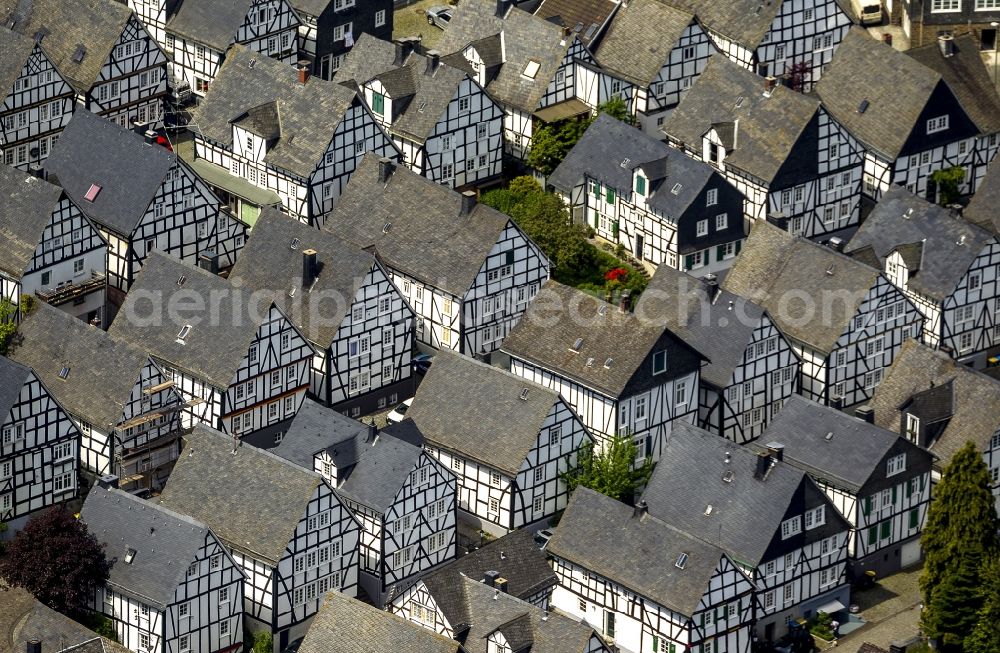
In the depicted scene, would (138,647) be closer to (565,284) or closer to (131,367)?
(131,367)

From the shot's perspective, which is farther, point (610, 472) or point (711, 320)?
point (711, 320)

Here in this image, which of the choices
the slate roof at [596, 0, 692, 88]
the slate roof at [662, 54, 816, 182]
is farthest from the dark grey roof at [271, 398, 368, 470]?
the slate roof at [596, 0, 692, 88]

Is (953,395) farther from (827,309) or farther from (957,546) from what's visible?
(957,546)

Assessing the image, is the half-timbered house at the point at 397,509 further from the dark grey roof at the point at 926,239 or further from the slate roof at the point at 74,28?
the slate roof at the point at 74,28

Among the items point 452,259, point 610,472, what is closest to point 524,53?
point 452,259

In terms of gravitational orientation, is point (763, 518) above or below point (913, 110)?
below

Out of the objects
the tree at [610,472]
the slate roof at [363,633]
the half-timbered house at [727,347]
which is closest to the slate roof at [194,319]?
the tree at [610,472]

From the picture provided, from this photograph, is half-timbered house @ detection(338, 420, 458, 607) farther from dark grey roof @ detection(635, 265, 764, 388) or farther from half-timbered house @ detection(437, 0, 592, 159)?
half-timbered house @ detection(437, 0, 592, 159)

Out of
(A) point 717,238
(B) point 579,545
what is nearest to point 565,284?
(A) point 717,238
